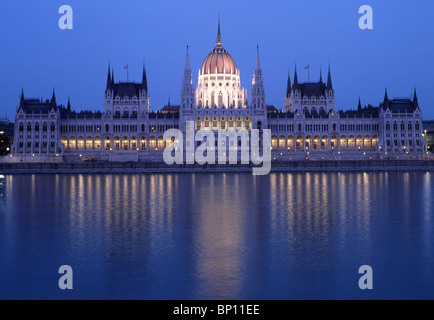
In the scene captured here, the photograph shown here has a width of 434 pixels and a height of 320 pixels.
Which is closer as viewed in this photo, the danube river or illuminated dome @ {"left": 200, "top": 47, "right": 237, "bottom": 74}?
the danube river

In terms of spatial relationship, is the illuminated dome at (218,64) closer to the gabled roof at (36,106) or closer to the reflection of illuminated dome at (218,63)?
the reflection of illuminated dome at (218,63)

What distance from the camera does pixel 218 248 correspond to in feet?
79.2

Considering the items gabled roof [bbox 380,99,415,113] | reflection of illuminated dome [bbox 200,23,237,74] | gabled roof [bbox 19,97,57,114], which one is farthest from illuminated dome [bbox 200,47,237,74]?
gabled roof [bbox 19,97,57,114]

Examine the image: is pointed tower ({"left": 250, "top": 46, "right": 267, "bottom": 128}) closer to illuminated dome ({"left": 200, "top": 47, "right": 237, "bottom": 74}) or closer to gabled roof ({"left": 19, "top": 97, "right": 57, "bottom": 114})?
illuminated dome ({"left": 200, "top": 47, "right": 237, "bottom": 74})

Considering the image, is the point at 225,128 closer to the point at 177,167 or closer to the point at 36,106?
the point at 177,167

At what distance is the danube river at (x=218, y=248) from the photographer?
1834cm

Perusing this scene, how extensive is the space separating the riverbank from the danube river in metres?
46.6

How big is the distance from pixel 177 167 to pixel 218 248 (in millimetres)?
66522

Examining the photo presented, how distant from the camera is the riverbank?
89.5 metres

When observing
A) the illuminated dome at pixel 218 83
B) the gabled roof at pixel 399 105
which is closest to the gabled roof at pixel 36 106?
the illuminated dome at pixel 218 83

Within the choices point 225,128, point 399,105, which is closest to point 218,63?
point 225,128

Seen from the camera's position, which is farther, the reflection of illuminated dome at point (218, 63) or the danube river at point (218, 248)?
the reflection of illuminated dome at point (218, 63)

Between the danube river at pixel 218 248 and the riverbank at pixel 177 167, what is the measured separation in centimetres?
4658

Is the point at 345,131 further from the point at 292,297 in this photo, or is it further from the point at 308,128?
the point at 292,297
